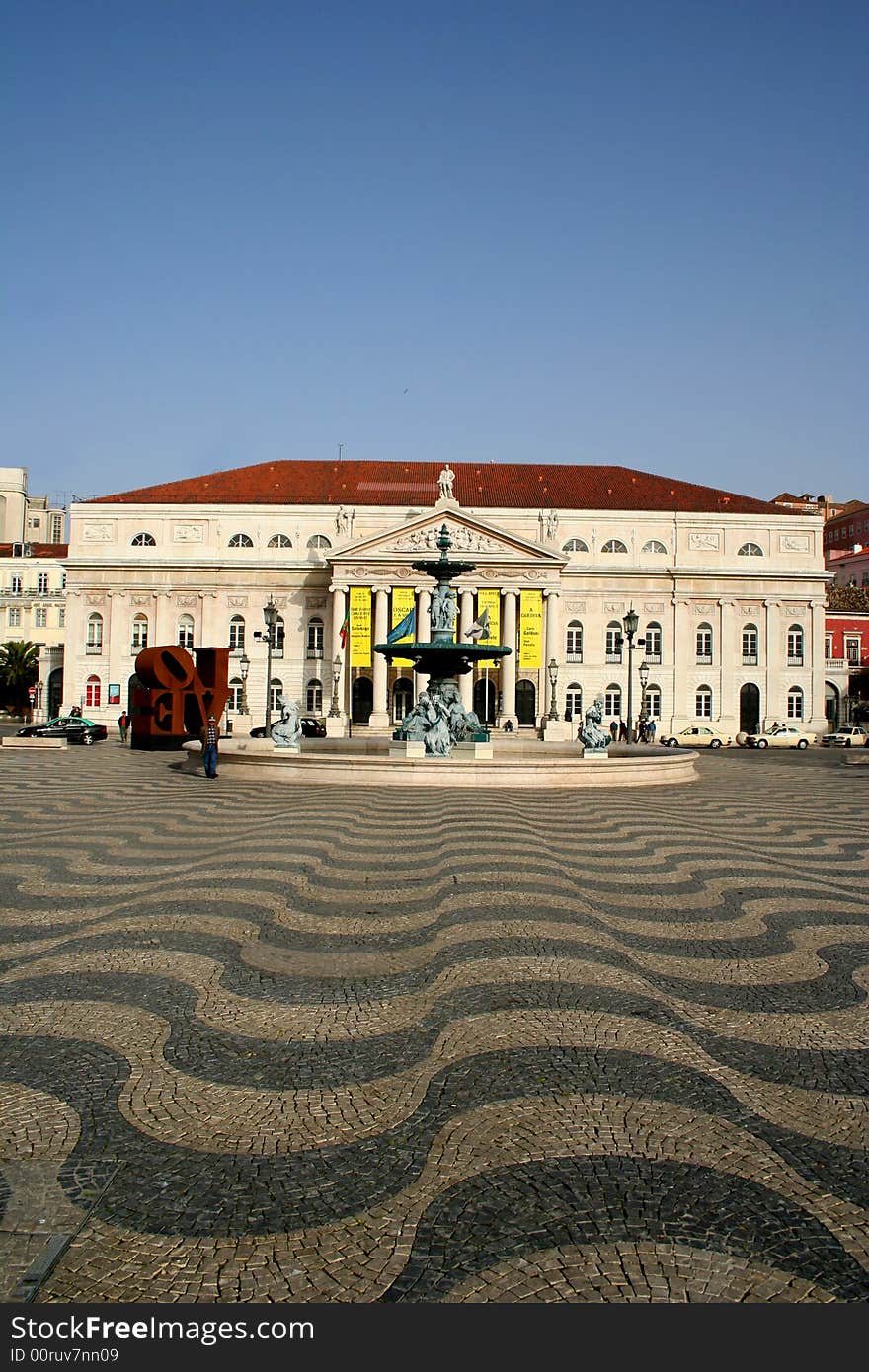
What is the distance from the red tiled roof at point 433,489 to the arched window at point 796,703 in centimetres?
1198

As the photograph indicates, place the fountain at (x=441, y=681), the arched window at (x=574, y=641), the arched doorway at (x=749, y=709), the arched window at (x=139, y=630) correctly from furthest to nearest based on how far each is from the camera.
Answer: the arched window at (x=139, y=630)
the arched doorway at (x=749, y=709)
the arched window at (x=574, y=641)
the fountain at (x=441, y=681)

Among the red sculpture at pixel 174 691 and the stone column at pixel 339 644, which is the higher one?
the stone column at pixel 339 644

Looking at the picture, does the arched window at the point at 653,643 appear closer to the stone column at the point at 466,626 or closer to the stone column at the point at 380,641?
the stone column at the point at 466,626

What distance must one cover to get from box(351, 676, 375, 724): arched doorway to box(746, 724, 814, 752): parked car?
75.6 ft

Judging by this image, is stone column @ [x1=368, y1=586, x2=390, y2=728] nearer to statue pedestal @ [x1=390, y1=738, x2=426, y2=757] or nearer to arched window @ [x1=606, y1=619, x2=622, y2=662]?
arched window @ [x1=606, y1=619, x2=622, y2=662]

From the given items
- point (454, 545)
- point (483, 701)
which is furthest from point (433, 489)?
point (483, 701)

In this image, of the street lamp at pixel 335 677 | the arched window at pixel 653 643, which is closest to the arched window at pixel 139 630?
the street lamp at pixel 335 677

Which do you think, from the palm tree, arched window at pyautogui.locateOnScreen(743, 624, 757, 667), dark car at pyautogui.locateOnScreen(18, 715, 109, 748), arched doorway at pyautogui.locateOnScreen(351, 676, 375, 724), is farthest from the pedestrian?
the palm tree

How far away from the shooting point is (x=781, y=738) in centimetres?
5662

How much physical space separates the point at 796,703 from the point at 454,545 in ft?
81.1

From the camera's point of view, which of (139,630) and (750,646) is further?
(750,646)

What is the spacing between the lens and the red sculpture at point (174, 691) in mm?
33156

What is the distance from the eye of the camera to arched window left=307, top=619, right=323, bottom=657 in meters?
59.2

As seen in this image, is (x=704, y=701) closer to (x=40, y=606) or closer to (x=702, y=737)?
(x=702, y=737)
